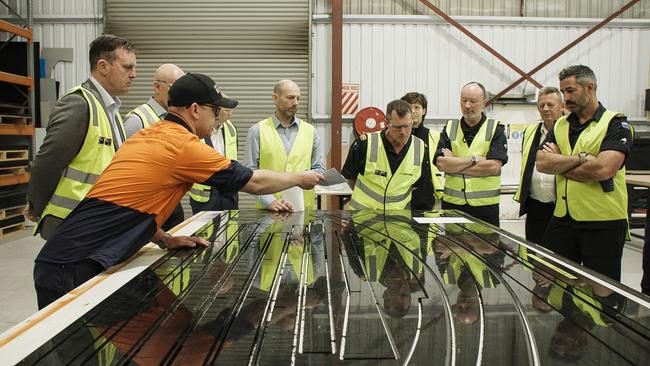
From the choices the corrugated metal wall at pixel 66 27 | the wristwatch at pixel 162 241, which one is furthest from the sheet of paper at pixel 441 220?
the corrugated metal wall at pixel 66 27

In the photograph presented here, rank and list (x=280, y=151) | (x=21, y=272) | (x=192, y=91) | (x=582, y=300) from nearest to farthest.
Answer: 1. (x=582, y=300)
2. (x=192, y=91)
3. (x=280, y=151)
4. (x=21, y=272)

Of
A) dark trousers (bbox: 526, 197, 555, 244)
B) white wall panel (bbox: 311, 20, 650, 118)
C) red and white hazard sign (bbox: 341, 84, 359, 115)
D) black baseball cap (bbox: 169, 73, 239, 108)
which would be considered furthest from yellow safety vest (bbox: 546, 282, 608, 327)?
white wall panel (bbox: 311, 20, 650, 118)

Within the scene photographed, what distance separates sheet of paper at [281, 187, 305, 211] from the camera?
3.65 metres

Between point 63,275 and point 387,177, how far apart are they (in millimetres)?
2004

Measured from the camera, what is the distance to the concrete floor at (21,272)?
13.2 ft

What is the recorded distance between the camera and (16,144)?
694 cm

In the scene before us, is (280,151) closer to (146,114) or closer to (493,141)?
(146,114)

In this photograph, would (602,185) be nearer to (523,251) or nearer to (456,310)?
(523,251)

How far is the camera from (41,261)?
74.7 inches

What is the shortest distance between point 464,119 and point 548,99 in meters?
0.56

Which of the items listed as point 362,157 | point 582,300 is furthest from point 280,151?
point 582,300

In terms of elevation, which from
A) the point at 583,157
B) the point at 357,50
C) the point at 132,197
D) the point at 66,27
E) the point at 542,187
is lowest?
the point at 542,187

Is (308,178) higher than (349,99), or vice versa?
(349,99)

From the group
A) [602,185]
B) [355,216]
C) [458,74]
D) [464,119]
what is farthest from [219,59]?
[602,185]
